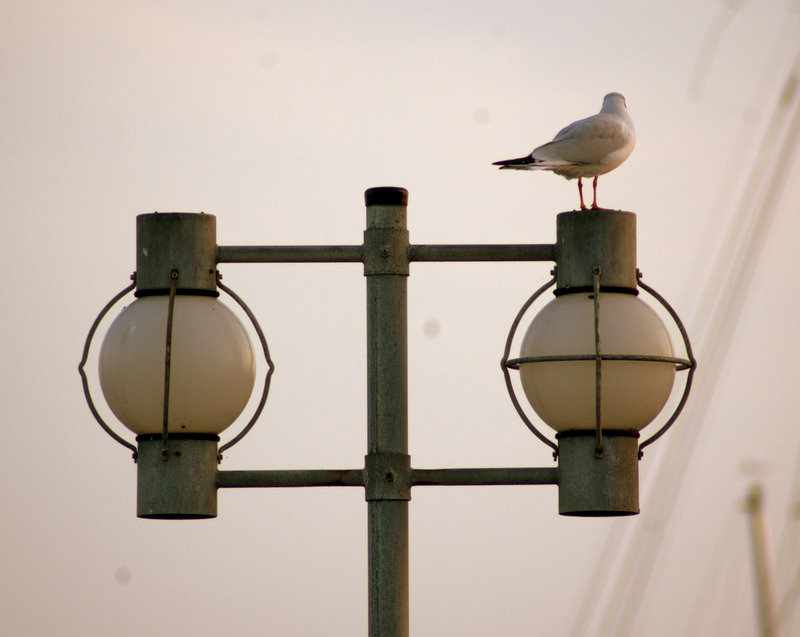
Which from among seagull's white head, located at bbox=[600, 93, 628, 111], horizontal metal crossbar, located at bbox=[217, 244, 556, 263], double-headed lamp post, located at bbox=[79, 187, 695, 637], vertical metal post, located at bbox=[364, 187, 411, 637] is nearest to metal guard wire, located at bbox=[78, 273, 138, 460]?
double-headed lamp post, located at bbox=[79, 187, 695, 637]

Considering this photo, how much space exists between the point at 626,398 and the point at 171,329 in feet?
5.08

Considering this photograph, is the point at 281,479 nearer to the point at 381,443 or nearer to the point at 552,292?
the point at 381,443

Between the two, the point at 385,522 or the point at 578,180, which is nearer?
the point at 385,522

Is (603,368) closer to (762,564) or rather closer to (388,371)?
(388,371)

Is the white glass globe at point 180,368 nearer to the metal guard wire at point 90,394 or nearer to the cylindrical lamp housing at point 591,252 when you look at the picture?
the metal guard wire at point 90,394

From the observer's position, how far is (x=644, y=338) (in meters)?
5.42

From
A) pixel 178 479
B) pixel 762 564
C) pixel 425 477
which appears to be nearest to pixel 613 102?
pixel 425 477

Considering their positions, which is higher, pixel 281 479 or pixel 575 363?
pixel 575 363

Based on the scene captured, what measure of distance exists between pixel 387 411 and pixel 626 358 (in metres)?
0.82

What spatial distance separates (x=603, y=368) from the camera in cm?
535

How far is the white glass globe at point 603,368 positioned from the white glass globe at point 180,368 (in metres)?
1.03

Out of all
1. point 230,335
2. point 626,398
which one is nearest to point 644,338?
point 626,398

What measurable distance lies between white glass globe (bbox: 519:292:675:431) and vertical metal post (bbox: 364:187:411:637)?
477 mm

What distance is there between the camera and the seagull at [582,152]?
869 centimetres
